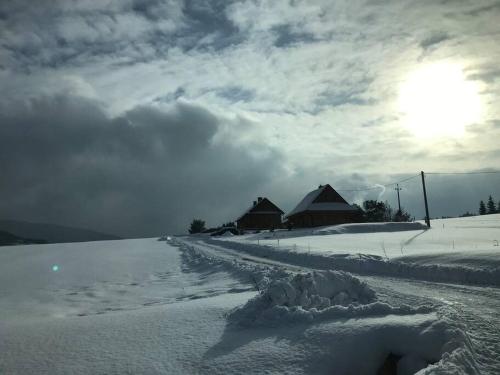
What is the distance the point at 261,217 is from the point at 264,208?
76.5 inches

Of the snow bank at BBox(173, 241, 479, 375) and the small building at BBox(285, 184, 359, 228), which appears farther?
the small building at BBox(285, 184, 359, 228)

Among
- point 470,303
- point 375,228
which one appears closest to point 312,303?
point 470,303

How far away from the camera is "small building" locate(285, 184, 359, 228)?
6025 cm

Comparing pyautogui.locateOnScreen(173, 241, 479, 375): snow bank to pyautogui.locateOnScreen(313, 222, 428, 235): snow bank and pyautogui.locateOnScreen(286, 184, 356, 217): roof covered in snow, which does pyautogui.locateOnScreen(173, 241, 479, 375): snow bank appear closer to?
pyautogui.locateOnScreen(313, 222, 428, 235): snow bank

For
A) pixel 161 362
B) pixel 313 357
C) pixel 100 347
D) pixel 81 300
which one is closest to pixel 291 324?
pixel 313 357

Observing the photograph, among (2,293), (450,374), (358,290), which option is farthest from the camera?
(2,293)

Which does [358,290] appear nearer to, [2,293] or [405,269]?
[405,269]

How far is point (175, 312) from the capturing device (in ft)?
22.3

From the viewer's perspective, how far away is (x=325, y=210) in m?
59.6

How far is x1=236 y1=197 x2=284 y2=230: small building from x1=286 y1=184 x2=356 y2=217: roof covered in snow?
38.1ft

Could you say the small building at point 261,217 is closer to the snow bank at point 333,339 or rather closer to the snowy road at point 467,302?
the snowy road at point 467,302

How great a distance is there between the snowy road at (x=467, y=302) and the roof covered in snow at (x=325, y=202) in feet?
161

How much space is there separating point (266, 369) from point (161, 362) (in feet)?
4.32

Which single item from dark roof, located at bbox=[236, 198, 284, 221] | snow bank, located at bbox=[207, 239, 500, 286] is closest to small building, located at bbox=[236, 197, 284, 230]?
dark roof, located at bbox=[236, 198, 284, 221]
